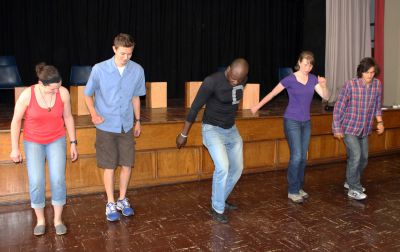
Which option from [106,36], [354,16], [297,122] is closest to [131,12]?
[106,36]

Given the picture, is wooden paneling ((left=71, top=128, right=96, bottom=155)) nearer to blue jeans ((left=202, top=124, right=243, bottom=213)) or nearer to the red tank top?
the red tank top

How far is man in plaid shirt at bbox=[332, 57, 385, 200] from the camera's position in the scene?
159 inches

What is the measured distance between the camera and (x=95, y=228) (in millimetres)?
3500

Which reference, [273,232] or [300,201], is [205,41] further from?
[273,232]

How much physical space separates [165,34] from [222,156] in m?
5.58

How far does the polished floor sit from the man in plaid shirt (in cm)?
57

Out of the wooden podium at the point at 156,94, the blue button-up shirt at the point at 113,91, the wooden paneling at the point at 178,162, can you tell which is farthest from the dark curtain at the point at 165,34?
the blue button-up shirt at the point at 113,91

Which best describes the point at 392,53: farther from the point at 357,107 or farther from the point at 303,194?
the point at 303,194

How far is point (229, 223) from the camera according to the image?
3.64 metres

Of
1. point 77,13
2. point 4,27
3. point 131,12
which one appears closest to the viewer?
point 4,27

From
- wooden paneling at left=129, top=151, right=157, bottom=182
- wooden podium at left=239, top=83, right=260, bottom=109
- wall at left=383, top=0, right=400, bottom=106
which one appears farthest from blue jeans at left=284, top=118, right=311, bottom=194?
wall at left=383, top=0, right=400, bottom=106

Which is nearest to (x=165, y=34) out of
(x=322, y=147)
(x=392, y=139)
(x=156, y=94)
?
(x=156, y=94)

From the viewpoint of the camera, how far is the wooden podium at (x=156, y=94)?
6.38 meters

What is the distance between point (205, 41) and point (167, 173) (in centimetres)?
489
